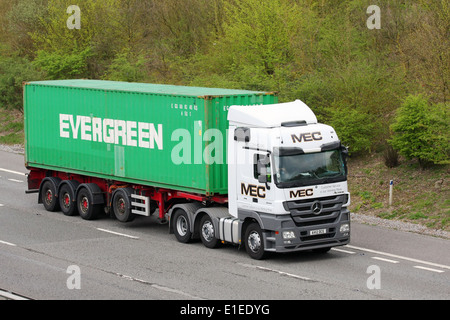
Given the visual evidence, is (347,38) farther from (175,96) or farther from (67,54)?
(67,54)

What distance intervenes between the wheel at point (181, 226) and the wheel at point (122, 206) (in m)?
1.91

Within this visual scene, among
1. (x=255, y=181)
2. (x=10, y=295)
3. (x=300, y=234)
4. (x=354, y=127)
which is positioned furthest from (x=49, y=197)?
(x=354, y=127)

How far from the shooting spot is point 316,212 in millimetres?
16688

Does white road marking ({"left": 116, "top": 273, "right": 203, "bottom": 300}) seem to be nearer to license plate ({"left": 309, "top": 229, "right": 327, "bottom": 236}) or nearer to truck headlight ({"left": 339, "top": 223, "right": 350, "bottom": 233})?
license plate ({"left": 309, "top": 229, "right": 327, "bottom": 236})

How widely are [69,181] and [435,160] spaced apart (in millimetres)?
10525

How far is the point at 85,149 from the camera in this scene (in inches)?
844

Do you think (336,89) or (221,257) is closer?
(221,257)

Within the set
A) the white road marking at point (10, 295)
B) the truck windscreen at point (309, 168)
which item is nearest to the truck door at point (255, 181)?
the truck windscreen at point (309, 168)

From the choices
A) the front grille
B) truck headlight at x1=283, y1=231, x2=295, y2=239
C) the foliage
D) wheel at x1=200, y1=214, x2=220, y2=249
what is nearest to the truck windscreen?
the front grille

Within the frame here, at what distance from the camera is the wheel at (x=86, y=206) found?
849 inches

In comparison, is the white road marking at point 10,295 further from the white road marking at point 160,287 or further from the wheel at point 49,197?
the wheel at point 49,197

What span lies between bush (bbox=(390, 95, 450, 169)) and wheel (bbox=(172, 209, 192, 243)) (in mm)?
7733
